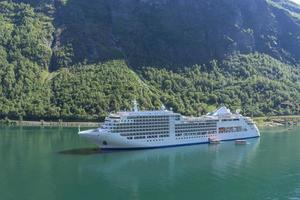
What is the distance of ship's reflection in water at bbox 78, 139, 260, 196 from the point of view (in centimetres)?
8431

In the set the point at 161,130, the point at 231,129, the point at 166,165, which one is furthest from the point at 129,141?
the point at 231,129

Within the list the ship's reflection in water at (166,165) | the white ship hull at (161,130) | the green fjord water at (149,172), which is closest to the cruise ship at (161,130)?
the white ship hull at (161,130)

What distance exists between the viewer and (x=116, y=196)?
72688 millimetres

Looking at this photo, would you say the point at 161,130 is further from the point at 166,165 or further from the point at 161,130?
the point at 166,165

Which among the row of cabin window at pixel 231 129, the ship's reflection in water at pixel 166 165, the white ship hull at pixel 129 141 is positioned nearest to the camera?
the ship's reflection in water at pixel 166 165

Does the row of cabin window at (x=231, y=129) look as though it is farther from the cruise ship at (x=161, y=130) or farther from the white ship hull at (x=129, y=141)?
the white ship hull at (x=129, y=141)

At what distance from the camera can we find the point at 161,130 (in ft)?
411

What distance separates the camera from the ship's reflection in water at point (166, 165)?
84.3 meters

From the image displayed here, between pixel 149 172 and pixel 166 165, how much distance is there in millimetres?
8644

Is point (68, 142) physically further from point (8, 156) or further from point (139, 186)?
point (139, 186)

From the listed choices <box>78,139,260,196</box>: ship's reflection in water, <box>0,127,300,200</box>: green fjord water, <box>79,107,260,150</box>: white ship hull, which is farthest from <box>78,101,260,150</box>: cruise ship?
<box>0,127,300,200</box>: green fjord water

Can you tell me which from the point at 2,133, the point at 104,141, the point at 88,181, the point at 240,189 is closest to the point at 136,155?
the point at 104,141

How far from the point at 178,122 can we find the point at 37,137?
43.9 m

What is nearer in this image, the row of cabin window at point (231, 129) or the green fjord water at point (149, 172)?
the green fjord water at point (149, 172)
